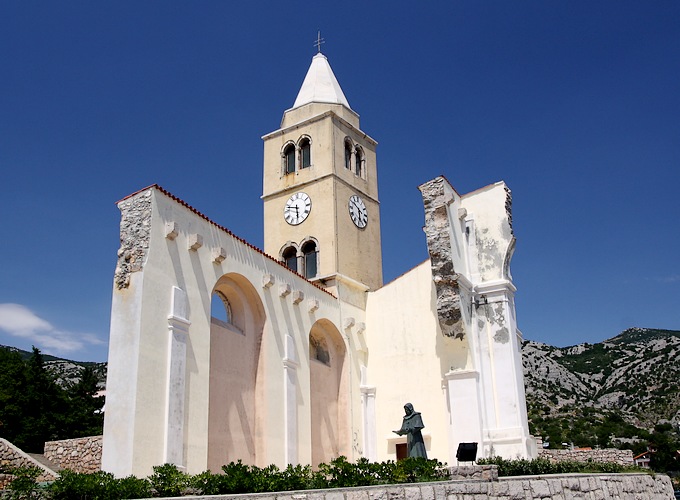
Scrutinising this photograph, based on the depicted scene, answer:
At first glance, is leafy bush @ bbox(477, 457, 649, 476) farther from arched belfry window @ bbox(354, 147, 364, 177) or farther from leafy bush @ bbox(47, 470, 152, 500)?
arched belfry window @ bbox(354, 147, 364, 177)

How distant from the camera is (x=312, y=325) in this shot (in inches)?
1006

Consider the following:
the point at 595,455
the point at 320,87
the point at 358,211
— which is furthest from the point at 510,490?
the point at 320,87

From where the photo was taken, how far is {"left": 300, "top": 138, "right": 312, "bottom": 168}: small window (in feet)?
105

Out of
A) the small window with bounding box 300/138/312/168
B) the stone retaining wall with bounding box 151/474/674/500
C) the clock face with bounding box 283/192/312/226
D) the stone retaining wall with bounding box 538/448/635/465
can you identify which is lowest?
the stone retaining wall with bounding box 151/474/674/500

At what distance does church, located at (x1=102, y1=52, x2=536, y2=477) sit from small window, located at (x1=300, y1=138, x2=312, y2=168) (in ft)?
0.25

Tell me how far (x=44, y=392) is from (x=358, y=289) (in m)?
17.2

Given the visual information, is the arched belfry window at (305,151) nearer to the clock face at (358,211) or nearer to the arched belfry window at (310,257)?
the clock face at (358,211)

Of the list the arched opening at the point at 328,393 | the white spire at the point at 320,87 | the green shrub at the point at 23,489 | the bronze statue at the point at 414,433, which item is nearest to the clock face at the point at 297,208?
the white spire at the point at 320,87

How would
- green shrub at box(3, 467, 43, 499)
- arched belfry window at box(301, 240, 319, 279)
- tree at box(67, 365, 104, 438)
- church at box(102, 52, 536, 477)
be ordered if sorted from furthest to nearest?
tree at box(67, 365, 104, 438), arched belfry window at box(301, 240, 319, 279), church at box(102, 52, 536, 477), green shrub at box(3, 467, 43, 499)

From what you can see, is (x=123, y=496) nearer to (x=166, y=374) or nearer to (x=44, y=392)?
(x=166, y=374)

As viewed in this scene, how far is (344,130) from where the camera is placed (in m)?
32.7

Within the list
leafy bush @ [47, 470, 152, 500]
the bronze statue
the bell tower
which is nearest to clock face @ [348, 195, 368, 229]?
the bell tower

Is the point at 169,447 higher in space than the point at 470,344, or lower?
lower

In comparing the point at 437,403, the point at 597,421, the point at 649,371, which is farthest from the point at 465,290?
the point at 649,371
